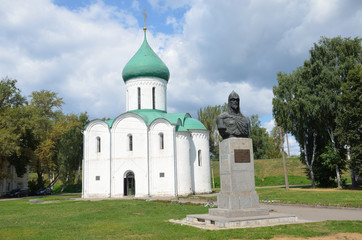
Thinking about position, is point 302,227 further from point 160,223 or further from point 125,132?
point 125,132

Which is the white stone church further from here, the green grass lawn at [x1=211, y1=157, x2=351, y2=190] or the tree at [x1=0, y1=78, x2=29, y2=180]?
the green grass lawn at [x1=211, y1=157, x2=351, y2=190]

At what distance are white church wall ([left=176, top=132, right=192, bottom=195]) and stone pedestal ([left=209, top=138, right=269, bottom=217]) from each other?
16762 millimetres

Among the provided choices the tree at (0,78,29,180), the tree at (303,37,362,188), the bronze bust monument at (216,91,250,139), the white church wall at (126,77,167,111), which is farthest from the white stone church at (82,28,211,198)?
the bronze bust monument at (216,91,250,139)

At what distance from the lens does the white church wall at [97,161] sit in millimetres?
27438

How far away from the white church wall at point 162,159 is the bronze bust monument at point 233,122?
52.3 feet

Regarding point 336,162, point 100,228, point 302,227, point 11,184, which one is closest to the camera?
point 302,227

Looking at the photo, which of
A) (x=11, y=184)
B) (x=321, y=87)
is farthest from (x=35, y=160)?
(x=321, y=87)

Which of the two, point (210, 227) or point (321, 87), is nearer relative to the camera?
point (210, 227)

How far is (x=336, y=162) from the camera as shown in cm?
2689

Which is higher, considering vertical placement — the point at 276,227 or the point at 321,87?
the point at 321,87

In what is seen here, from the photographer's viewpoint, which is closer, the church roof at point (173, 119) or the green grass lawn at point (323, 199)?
the green grass lawn at point (323, 199)

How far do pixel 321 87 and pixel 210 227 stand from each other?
72.9ft

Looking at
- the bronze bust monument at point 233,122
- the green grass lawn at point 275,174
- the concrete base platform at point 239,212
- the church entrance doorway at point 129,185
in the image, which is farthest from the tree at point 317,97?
the concrete base platform at point 239,212

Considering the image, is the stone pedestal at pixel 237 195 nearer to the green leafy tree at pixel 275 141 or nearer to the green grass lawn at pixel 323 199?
the green grass lawn at pixel 323 199
